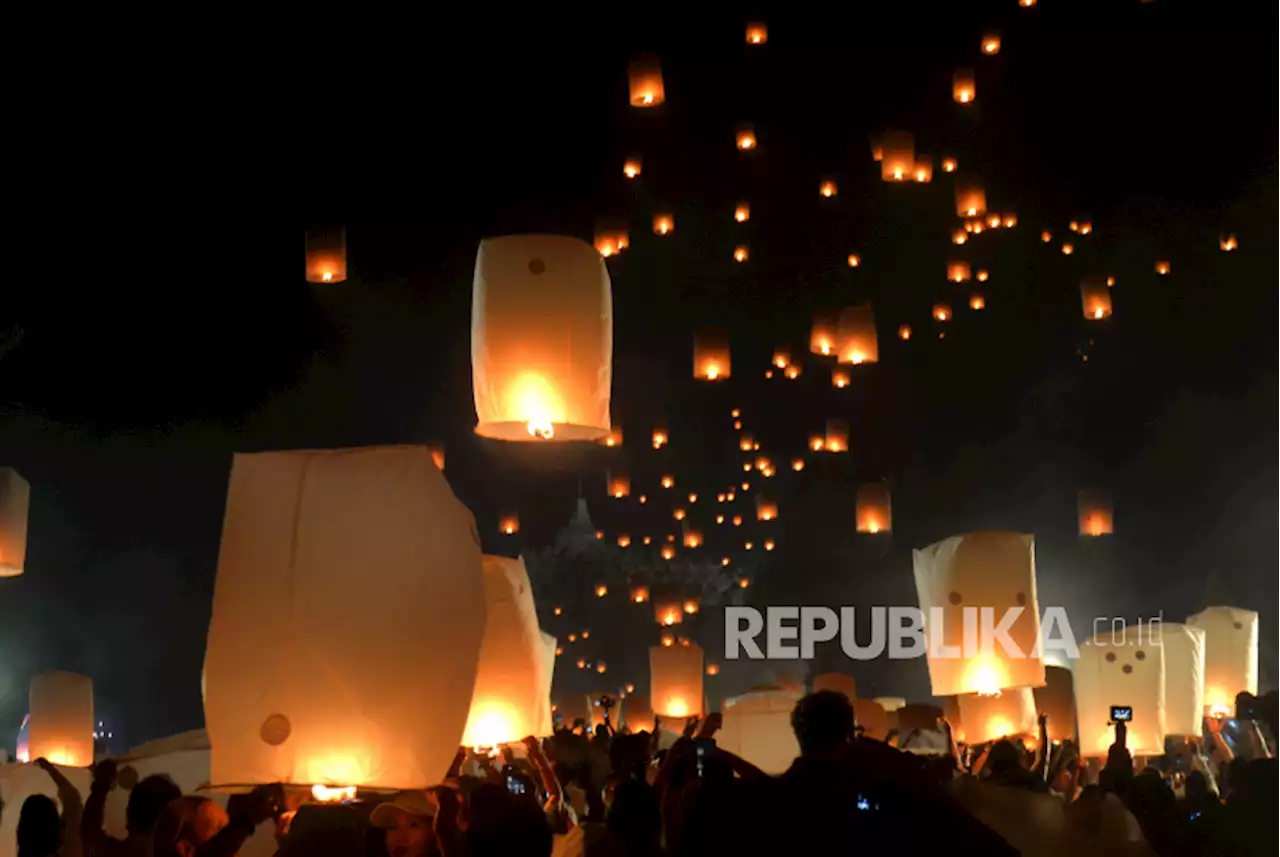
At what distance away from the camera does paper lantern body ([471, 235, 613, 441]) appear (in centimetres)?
469

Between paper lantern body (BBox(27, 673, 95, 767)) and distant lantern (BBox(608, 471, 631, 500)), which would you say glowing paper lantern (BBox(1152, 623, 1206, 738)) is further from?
distant lantern (BBox(608, 471, 631, 500))

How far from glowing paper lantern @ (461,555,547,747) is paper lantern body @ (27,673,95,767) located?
380cm

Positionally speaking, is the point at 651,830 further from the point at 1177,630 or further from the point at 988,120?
the point at 988,120

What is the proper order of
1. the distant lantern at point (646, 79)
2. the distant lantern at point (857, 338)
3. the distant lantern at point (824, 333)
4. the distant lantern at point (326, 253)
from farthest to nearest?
the distant lantern at point (824, 333) < the distant lantern at point (857, 338) < the distant lantern at point (646, 79) < the distant lantern at point (326, 253)

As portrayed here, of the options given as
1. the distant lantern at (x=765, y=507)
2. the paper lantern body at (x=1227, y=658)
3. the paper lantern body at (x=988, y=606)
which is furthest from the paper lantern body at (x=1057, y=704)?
the distant lantern at (x=765, y=507)

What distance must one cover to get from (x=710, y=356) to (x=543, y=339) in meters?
8.81

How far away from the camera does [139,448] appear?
10305 millimetres

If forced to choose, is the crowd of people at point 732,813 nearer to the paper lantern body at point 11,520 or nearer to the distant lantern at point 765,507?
the paper lantern body at point 11,520

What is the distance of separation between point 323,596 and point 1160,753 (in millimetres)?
6103

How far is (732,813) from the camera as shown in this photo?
1.71 meters

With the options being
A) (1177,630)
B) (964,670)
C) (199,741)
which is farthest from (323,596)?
(1177,630)

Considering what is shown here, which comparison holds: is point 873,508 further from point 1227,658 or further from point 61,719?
point 61,719

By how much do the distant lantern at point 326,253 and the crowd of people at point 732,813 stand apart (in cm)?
520

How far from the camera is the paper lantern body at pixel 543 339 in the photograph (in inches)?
185
